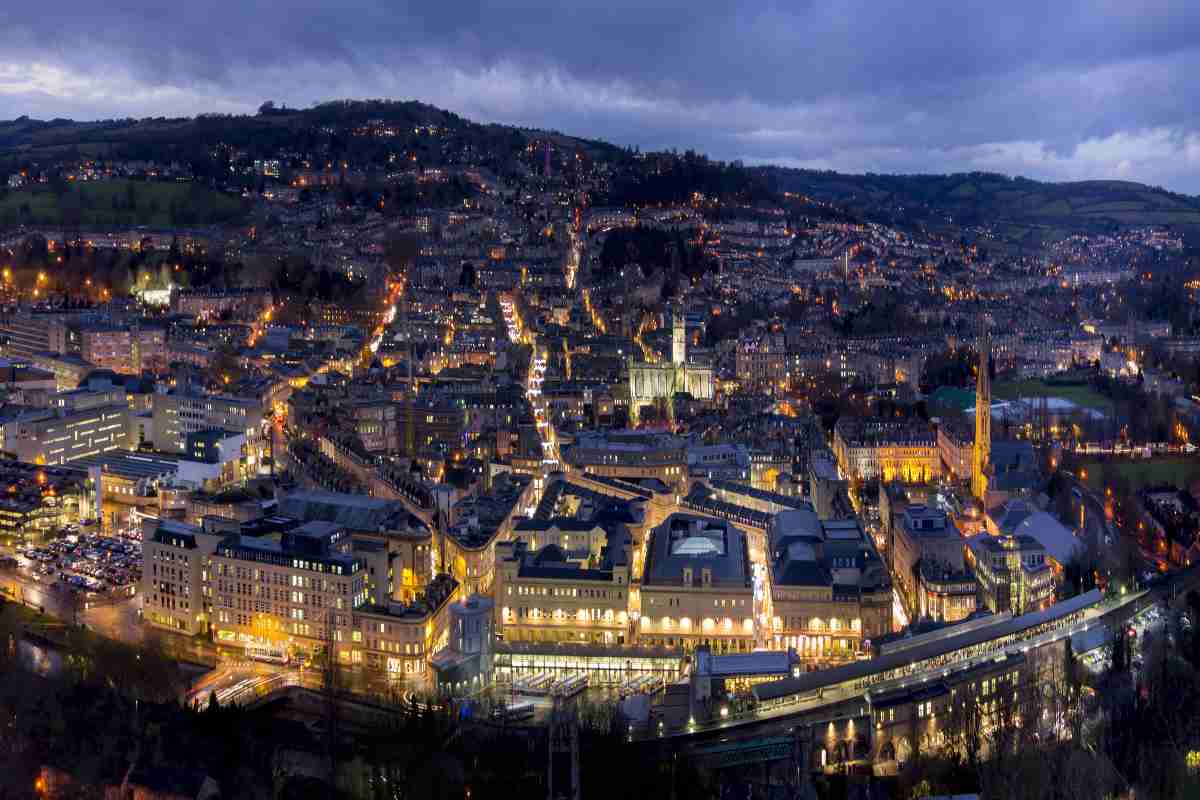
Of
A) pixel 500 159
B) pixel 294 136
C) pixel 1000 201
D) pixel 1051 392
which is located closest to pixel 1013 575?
pixel 1051 392

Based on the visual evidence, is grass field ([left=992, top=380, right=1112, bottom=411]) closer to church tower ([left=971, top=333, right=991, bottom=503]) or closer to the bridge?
church tower ([left=971, top=333, right=991, bottom=503])

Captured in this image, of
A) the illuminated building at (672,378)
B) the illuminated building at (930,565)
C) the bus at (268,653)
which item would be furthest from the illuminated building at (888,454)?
the bus at (268,653)

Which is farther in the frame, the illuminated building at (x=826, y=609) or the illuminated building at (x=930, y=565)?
the illuminated building at (x=930, y=565)

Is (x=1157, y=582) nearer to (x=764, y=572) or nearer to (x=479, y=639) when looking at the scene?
(x=764, y=572)

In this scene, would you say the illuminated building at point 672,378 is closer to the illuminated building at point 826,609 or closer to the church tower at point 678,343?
the church tower at point 678,343

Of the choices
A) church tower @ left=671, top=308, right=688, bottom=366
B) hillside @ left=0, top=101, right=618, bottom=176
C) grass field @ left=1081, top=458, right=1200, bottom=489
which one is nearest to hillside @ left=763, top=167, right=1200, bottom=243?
hillside @ left=0, top=101, right=618, bottom=176

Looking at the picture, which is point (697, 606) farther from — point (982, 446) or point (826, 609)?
point (982, 446)

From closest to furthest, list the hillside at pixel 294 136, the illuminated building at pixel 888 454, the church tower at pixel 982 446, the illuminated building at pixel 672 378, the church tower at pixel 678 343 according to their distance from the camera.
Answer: the church tower at pixel 982 446 < the illuminated building at pixel 888 454 < the illuminated building at pixel 672 378 < the church tower at pixel 678 343 < the hillside at pixel 294 136
